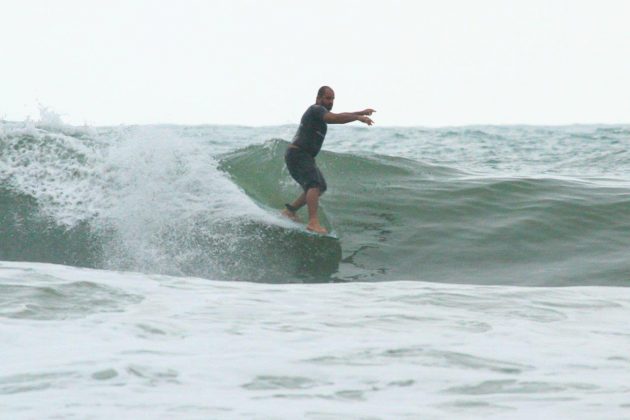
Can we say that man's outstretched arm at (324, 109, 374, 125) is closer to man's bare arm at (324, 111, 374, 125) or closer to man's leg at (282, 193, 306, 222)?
man's bare arm at (324, 111, 374, 125)

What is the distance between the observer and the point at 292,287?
842 cm

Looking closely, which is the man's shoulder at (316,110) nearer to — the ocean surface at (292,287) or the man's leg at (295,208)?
the man's leg at (295,208)

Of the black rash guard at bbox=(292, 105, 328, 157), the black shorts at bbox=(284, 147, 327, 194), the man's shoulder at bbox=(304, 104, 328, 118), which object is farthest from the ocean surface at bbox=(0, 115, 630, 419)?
the man's shoulder at bbox=(304, 104, 328, 118)

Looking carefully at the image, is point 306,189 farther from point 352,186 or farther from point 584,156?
point 584,156

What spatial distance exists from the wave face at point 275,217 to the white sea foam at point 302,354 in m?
2.14

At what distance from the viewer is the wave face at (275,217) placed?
10.0m

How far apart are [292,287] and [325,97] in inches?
123

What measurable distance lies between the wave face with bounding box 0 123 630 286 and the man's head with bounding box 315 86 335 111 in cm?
147

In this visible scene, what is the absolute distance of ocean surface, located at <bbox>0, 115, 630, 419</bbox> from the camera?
4684 mm

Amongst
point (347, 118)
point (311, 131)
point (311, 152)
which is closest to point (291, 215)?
point (311, 152)

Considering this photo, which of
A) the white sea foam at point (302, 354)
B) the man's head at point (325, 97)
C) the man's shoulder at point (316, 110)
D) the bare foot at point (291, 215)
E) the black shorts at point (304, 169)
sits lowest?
the white sea foam at point (302, 354)

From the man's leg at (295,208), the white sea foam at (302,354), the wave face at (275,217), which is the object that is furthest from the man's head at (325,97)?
the white sea foam at (302,354)

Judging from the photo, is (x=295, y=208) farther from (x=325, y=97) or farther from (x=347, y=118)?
(x=347, y=118)

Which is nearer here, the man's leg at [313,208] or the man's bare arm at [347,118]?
the man's bare arm at [347,118]
